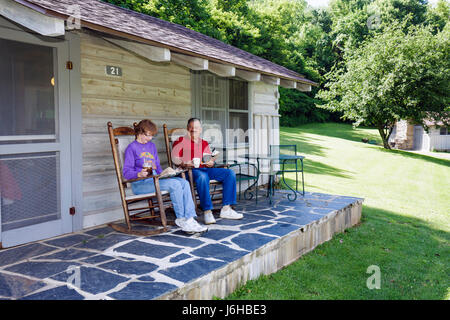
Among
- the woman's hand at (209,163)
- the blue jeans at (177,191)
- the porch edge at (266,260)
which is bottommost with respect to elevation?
the porch edge at (266,260)

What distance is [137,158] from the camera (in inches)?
156

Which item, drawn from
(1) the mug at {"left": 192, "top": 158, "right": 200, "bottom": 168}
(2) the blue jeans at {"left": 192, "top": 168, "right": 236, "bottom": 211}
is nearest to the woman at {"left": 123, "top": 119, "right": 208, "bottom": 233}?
(2) the blue jeans at {"left": 192, "top": 168, "right": 236, "bottom": 211}

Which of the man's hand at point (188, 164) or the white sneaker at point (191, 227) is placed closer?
the white sneaker at point (191, 227)

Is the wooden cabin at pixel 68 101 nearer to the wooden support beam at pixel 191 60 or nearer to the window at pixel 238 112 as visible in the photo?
the wooden support beam at pixel 191 60

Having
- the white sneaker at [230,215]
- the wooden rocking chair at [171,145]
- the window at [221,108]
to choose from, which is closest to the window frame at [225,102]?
the window at [221,108]

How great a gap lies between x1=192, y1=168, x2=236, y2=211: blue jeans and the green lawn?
1.13 m

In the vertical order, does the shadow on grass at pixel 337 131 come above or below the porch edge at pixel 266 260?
above

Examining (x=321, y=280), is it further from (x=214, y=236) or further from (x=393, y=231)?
(x=393, y=231)

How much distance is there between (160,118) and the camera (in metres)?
4.95

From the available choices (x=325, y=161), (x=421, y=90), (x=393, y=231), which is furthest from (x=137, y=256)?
(x=421, y=90)

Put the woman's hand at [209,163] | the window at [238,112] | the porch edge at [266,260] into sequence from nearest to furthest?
the porch edge at [266,260], the woman's hand at [209,163], the window at [238,112]

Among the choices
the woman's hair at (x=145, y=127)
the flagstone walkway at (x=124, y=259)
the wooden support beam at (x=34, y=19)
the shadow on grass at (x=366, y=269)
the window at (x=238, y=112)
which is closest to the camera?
the flagstone walkway at (x=124, y=259)

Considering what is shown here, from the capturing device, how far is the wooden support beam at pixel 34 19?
2.70m
